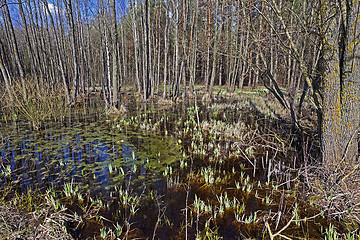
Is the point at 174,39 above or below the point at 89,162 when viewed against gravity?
above

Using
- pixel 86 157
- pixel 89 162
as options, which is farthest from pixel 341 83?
pixel 86 157

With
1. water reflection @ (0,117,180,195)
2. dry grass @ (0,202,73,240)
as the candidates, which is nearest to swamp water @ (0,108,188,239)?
water reflection @ (0,117,180,195)

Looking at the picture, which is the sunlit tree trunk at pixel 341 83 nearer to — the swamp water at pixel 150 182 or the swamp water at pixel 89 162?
the swamp water at pixel 150 182

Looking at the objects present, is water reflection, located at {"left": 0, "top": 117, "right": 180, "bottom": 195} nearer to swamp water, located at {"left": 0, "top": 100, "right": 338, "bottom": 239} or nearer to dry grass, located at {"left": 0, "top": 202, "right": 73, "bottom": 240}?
swamp water, located at {"left": 0, "top": 100, "right": 338, "bottom": 239}

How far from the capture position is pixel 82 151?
18.5 ft

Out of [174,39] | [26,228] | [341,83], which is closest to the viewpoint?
[26,228]

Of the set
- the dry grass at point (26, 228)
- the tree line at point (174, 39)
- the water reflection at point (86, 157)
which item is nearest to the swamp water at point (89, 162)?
the water reflection at point (86, 157)

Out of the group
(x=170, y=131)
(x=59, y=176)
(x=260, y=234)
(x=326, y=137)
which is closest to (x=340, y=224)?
(x=260, y=234)

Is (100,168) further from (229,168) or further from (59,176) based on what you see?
(229,168)

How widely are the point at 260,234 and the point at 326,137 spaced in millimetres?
2123

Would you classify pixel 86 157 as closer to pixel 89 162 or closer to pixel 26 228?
pixel 89 162

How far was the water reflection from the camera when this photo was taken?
161 inches

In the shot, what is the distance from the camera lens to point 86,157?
5.23m

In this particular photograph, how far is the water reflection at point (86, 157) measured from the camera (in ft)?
13.5
